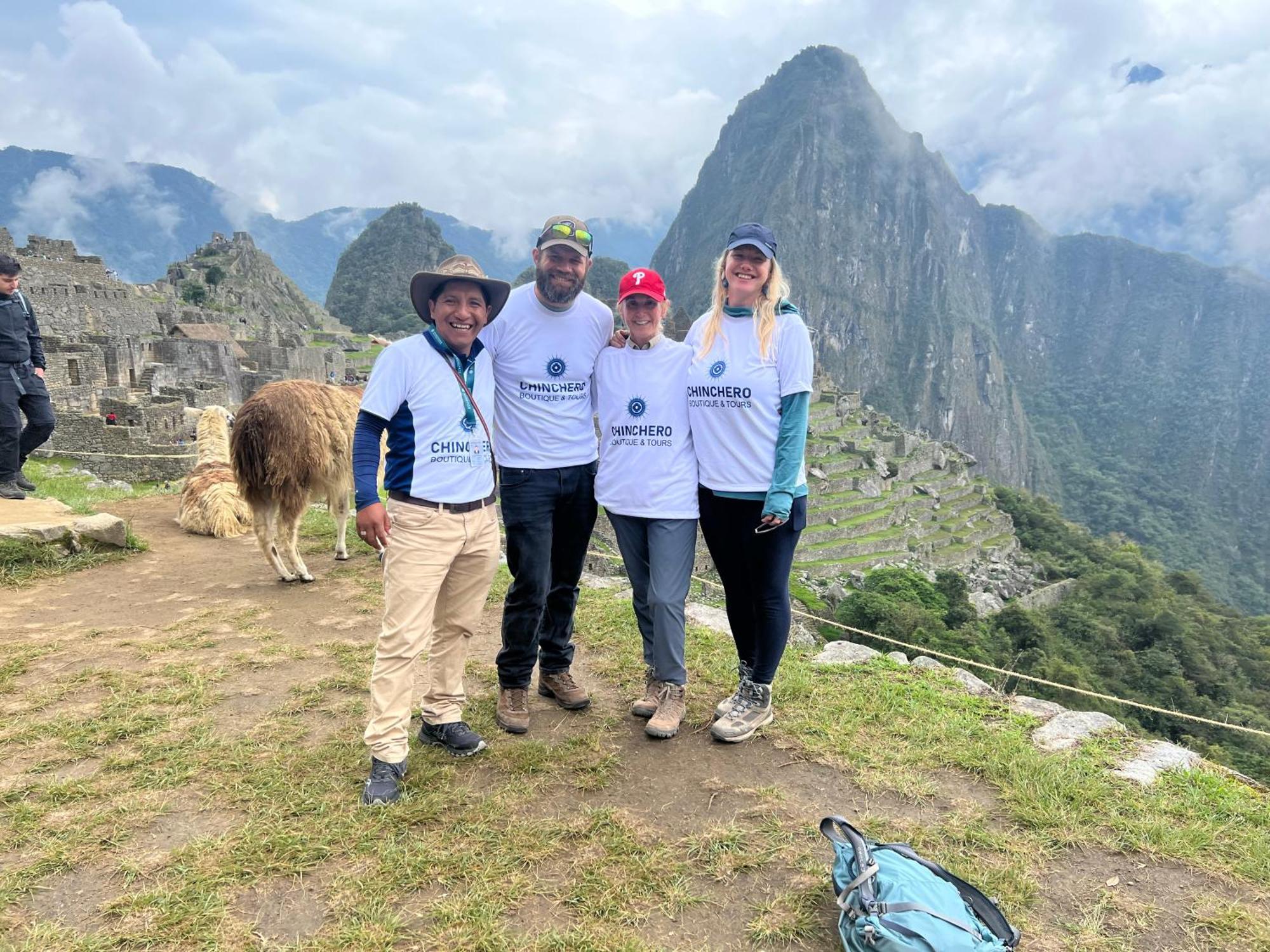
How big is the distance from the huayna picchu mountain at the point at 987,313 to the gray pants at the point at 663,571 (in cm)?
10710

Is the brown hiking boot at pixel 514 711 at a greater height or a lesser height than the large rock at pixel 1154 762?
greater

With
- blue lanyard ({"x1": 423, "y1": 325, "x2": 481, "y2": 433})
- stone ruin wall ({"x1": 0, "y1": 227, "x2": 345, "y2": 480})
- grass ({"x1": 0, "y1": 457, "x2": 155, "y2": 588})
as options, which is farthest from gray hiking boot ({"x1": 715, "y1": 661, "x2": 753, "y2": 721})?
stone ruin wall ({"x1": 0, "y1": 227, "x2": 345, "y2": 480})

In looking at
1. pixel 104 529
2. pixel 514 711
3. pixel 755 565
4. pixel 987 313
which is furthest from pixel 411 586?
pixel 987 313

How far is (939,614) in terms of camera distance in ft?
69.7

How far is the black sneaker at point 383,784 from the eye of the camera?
2316 millimetres

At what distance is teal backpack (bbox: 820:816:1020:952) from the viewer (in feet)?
5.54

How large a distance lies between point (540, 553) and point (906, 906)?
1713 millimetres

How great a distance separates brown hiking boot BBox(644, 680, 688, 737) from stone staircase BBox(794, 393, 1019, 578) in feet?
80.6

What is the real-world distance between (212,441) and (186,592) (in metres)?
3.04

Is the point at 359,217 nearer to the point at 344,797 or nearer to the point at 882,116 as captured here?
the point at 882,116

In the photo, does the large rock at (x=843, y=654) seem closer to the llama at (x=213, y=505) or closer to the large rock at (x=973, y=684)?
the large rock at (x=973, y=684)

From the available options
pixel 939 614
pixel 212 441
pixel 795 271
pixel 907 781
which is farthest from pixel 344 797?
pixel 795 271

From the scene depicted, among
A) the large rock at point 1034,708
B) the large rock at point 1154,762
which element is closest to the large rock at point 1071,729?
the large rock at point 1034,708

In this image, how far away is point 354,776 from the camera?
249 cm
